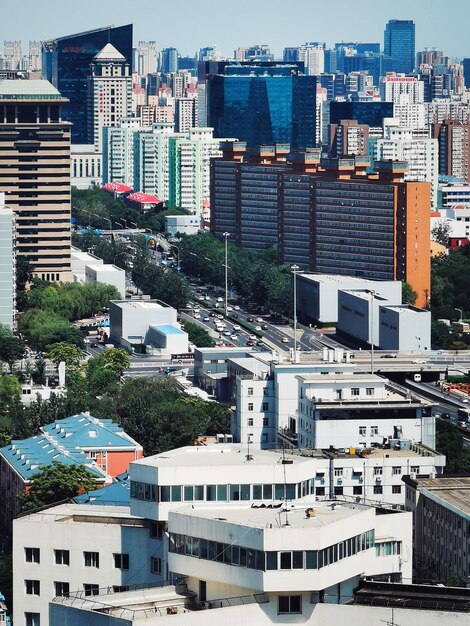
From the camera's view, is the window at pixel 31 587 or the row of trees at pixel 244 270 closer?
the window at pixel 31 587

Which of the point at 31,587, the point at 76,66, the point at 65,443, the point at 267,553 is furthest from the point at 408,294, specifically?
the point at 76,66

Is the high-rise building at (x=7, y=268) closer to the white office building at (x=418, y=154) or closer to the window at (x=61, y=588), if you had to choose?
the window at (x=61, y=588)

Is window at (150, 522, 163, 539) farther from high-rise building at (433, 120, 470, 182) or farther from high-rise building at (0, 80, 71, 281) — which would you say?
high-rise building at (433, 120, 470, 182)

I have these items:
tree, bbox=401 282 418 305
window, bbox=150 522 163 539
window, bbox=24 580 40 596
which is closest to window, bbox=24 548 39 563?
window, bbox=24 580 40 596

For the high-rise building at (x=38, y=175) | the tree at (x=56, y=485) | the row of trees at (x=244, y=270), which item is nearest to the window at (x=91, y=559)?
the tree at (x=56, y=485)

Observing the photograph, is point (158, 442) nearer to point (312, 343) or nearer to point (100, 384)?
point (100, 384)
